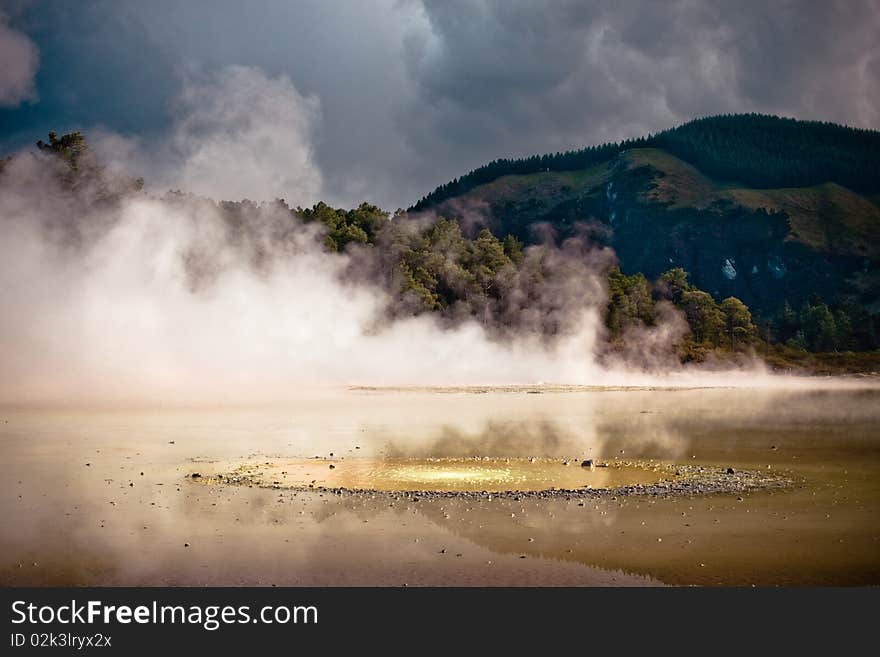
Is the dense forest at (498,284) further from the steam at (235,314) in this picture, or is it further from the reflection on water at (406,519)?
the reflection on water at (406,519)

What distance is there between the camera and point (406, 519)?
1958cm

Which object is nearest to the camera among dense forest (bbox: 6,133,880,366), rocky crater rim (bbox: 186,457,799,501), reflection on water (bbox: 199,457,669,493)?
rocky crater rim (bbox: 186,457,799,501)

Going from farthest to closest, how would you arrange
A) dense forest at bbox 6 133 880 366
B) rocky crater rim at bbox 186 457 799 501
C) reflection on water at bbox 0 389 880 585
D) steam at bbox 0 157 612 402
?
dense forest at bbox 6 133 880 366 < steam at bbox 0 157 612 402 < rocky crater rim at bbox 186 457 799 501 < reflection on water at bbox 0 389 880 585

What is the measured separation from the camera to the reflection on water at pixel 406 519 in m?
15.9

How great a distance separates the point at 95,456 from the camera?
93.6 feet

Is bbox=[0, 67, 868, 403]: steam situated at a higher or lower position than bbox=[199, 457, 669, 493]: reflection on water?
higher

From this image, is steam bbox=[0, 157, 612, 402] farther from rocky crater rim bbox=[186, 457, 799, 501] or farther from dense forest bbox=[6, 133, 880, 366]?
rocky crater rim bbox=[186, 457, 799, 501]

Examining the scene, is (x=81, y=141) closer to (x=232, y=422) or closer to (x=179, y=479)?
(x=232, y=422)

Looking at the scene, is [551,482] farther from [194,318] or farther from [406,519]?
[194,318]

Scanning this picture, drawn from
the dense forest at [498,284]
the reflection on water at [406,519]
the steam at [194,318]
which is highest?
the dense forest at [498,284]

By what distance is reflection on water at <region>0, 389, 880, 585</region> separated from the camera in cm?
1595

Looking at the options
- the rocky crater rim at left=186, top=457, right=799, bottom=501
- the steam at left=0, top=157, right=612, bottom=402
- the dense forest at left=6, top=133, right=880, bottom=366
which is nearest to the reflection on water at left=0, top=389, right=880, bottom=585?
the rocky crater rim at left=186, top=457, right=799, bottom=501

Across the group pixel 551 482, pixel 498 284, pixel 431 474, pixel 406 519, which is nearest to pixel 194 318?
pixel 498 284

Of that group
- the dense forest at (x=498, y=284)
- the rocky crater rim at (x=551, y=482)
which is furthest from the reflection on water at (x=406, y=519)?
the dense forest at (x=498, y=284)
